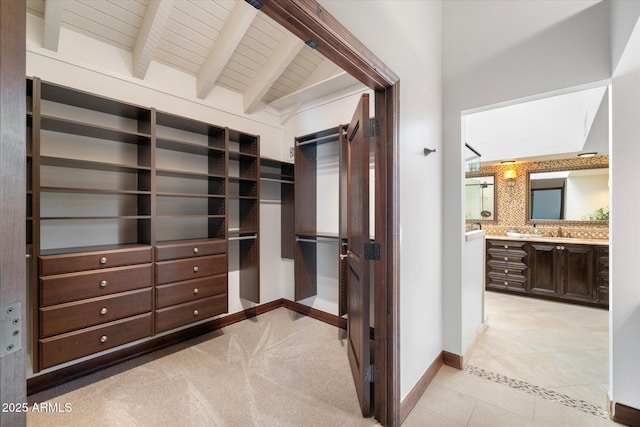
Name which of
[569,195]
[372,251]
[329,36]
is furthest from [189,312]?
[569,195]

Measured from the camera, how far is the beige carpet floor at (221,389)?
1.78 meters

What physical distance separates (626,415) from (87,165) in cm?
A: 424

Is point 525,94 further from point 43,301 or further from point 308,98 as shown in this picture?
point 43,301

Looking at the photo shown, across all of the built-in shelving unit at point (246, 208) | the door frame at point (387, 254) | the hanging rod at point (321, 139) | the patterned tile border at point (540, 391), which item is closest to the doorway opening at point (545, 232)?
the patterned tile border at point (540, 391)

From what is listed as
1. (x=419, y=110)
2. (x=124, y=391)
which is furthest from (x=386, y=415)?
(x=419, y=110)

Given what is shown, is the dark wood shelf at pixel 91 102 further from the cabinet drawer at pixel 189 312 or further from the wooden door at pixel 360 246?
the wooden door at pixel 360 246

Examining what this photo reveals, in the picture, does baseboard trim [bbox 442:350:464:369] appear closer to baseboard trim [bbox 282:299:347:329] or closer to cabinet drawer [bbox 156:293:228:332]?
baseboard trim [bbox 282:299:347:329]

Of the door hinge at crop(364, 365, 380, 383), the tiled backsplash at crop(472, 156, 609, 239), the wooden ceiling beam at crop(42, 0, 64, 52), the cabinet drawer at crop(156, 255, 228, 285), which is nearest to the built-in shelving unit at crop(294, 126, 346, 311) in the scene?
the cabinet drawer at crop(156, 255, 228, 285)

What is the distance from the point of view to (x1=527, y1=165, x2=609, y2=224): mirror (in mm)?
4207

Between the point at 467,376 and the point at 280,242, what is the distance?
2570 mm

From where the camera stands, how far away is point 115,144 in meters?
2.49

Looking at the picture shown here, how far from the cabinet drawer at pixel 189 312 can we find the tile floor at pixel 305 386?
0.31 m

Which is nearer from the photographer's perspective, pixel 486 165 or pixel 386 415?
pixel 386 415

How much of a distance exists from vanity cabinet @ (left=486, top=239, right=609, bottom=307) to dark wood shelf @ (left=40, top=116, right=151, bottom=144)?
5.07m
